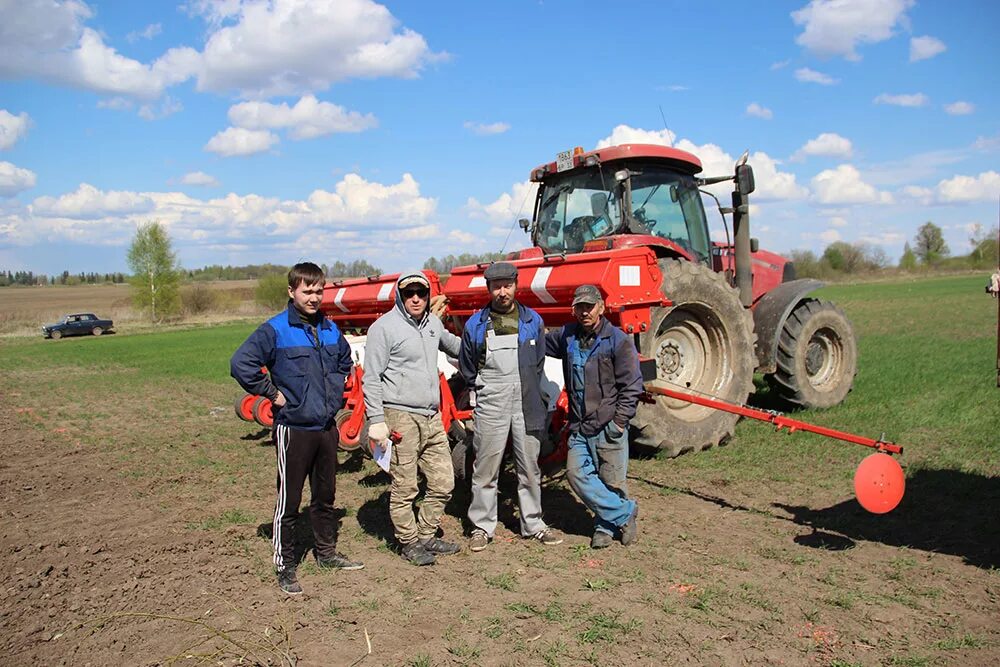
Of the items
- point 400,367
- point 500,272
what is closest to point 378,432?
point 400,367

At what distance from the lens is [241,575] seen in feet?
14.2

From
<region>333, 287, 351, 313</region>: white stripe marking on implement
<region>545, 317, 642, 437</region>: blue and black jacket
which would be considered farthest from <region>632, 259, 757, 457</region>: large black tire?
<region>333, 287, 351, 313</region>: white stripe marking on implement

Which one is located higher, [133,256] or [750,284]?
[133,256]

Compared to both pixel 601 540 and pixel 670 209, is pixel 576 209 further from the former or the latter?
pixel 601 540

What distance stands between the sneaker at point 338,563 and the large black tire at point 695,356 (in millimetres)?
2611

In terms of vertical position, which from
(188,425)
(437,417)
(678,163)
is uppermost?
(678,163)

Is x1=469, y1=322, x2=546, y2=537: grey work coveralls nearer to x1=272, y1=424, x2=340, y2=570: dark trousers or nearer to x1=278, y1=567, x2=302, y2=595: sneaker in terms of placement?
x1=272, y1=424, x2=340, y2=570: dark trousers

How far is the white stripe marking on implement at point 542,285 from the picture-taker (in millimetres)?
5676

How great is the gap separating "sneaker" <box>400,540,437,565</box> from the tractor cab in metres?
3.18

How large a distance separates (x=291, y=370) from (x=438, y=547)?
1426 mm

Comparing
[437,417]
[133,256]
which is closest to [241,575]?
[437,417]

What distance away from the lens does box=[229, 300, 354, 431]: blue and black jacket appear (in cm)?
400

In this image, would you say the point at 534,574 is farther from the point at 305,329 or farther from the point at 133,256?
the point at 133,256

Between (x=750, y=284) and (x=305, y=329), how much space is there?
5.03m
